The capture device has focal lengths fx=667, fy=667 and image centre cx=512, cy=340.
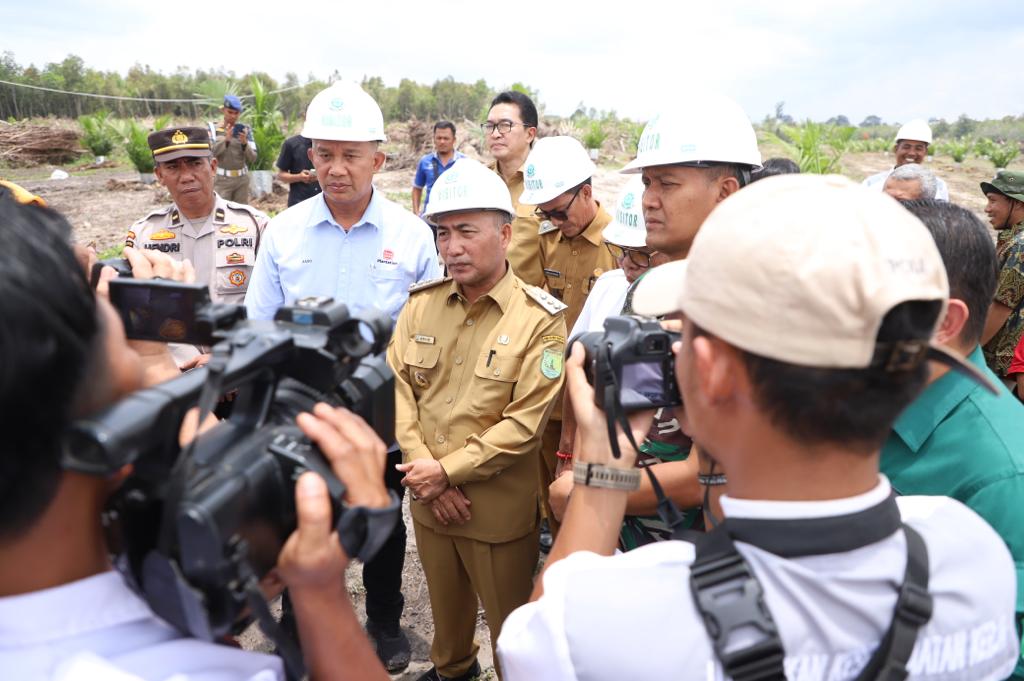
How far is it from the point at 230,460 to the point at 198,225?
3.08m

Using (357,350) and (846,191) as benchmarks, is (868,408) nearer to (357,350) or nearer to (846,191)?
(846,191)

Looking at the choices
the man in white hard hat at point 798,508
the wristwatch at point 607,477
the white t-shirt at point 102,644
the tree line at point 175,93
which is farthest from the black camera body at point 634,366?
the tree line at point 175,93

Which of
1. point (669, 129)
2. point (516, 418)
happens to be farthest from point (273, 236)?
point (669, 129)

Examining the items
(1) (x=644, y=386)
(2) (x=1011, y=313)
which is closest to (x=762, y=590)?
(1) (x=644, y=386)

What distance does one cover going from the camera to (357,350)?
1.31 m

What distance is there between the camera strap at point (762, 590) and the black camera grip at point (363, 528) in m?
0.49

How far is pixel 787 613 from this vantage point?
0.98 metres

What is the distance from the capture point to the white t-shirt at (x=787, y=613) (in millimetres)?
986

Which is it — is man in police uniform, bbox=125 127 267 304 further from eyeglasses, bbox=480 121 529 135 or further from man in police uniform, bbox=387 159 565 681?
eyeglasses, bbox=480 121 529 135

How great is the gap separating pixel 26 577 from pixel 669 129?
2320 millimetres

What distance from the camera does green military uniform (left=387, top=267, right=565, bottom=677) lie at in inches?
107

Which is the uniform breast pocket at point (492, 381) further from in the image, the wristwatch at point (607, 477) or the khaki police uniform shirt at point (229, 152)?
the khaki police uniform shirt at point (229, 152)

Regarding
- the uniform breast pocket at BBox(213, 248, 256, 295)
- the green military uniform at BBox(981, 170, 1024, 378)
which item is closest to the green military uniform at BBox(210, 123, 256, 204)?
the uniform breast pocket at BBox(213, 248, 256, 295)

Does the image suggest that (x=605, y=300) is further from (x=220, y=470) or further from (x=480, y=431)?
Answer: (x=220, y=470)
